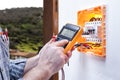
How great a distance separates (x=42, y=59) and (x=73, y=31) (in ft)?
0.33

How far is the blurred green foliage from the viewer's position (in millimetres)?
1830

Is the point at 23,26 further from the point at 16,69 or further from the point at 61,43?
the point at 61,43

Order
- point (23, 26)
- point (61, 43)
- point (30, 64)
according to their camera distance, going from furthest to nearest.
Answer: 1. point (23, 26)
2. point (30, 64)
3. point (61, 43)

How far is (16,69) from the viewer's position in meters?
0.81

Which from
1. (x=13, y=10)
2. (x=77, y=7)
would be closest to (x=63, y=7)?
(x=77, y=7)

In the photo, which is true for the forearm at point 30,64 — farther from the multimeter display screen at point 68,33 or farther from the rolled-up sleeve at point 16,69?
the multimeter display screen at point 68,33

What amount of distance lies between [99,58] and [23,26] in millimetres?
1351

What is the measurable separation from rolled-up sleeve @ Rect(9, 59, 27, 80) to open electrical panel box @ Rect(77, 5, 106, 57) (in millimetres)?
236

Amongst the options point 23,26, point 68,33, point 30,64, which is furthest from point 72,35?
point 23,26

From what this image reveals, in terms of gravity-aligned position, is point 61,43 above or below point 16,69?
above

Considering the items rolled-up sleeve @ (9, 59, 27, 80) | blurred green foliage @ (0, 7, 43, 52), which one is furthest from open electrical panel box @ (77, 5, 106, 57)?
blurred green foliage @ (0, 7, 43, 52)

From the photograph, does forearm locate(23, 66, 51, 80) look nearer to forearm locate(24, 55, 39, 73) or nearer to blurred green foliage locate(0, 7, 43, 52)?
forearm locate(24, 55, 39, 73)

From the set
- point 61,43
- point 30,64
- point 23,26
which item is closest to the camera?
point 61,43

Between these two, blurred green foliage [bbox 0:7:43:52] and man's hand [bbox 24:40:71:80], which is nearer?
man's hand [bbox 24:40:71:80]
